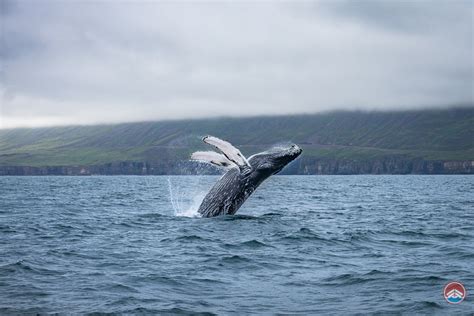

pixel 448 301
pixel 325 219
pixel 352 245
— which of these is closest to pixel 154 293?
pixel 448 301

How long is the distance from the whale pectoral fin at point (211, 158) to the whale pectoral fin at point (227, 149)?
0.13 metres

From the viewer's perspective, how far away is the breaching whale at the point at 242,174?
54.5 ft

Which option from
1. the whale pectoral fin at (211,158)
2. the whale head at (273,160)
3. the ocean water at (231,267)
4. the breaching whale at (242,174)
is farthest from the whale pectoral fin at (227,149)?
the ocean water at (231,267)

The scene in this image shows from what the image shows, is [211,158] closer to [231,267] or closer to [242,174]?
[242,174]

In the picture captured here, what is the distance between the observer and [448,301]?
9094 millimetres

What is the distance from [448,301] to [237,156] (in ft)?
25.4

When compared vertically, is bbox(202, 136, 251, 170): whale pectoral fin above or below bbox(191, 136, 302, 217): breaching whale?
above

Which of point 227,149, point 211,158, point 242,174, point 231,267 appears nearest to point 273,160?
point 242,174

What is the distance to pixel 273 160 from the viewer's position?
16.9m

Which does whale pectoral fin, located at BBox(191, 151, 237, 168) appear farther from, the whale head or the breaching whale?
the whale head

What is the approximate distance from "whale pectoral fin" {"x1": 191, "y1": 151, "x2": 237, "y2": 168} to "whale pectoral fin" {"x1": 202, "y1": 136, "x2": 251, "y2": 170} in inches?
5.1

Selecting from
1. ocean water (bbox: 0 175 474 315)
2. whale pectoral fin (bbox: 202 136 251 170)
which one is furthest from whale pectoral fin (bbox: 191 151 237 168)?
ocean water (bbox: 0 175 474 315)

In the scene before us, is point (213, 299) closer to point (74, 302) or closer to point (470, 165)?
point (74, 302)

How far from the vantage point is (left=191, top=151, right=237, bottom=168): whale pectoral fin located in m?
15.3
